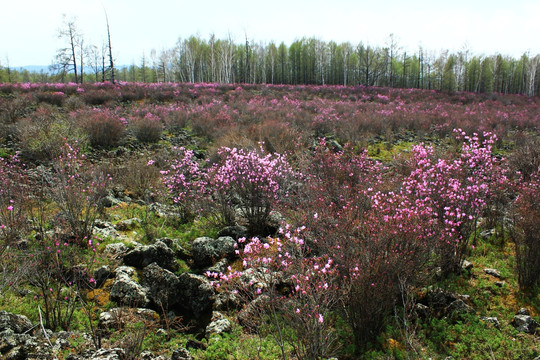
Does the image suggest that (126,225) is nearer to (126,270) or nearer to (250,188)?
(126,270)

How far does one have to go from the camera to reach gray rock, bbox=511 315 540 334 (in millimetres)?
3895

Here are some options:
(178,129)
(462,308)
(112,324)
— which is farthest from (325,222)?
(178,129)

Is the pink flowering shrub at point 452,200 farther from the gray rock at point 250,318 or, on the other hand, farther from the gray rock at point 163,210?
the gray rock at point 163,210

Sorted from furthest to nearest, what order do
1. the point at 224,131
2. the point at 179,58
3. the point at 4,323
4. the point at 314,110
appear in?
the point at 179,58, the point at 314,110, the point at 224,131, the point at 4,323

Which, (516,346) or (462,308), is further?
(462,308)

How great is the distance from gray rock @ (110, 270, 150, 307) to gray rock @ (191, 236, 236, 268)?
3.79 feet

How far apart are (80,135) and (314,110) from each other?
12509mm

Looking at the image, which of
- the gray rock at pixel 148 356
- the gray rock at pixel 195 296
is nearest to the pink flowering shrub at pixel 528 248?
the gray rock at pixel 195 296

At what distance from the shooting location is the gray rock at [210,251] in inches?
210

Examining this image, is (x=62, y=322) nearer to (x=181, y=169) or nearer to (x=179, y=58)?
(x=181, y=169)

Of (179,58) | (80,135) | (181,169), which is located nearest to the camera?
(181,169)

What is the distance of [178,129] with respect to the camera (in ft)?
47.7

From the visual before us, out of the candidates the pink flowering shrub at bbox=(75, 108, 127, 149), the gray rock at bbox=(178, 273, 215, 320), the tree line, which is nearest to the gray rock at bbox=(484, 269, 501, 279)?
the gray rock at bbox=(178, 273, 215, 320)

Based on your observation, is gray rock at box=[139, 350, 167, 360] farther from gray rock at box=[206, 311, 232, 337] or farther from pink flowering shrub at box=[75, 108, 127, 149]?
pink flowering shrub at box=[75, 108, 127, 149]
